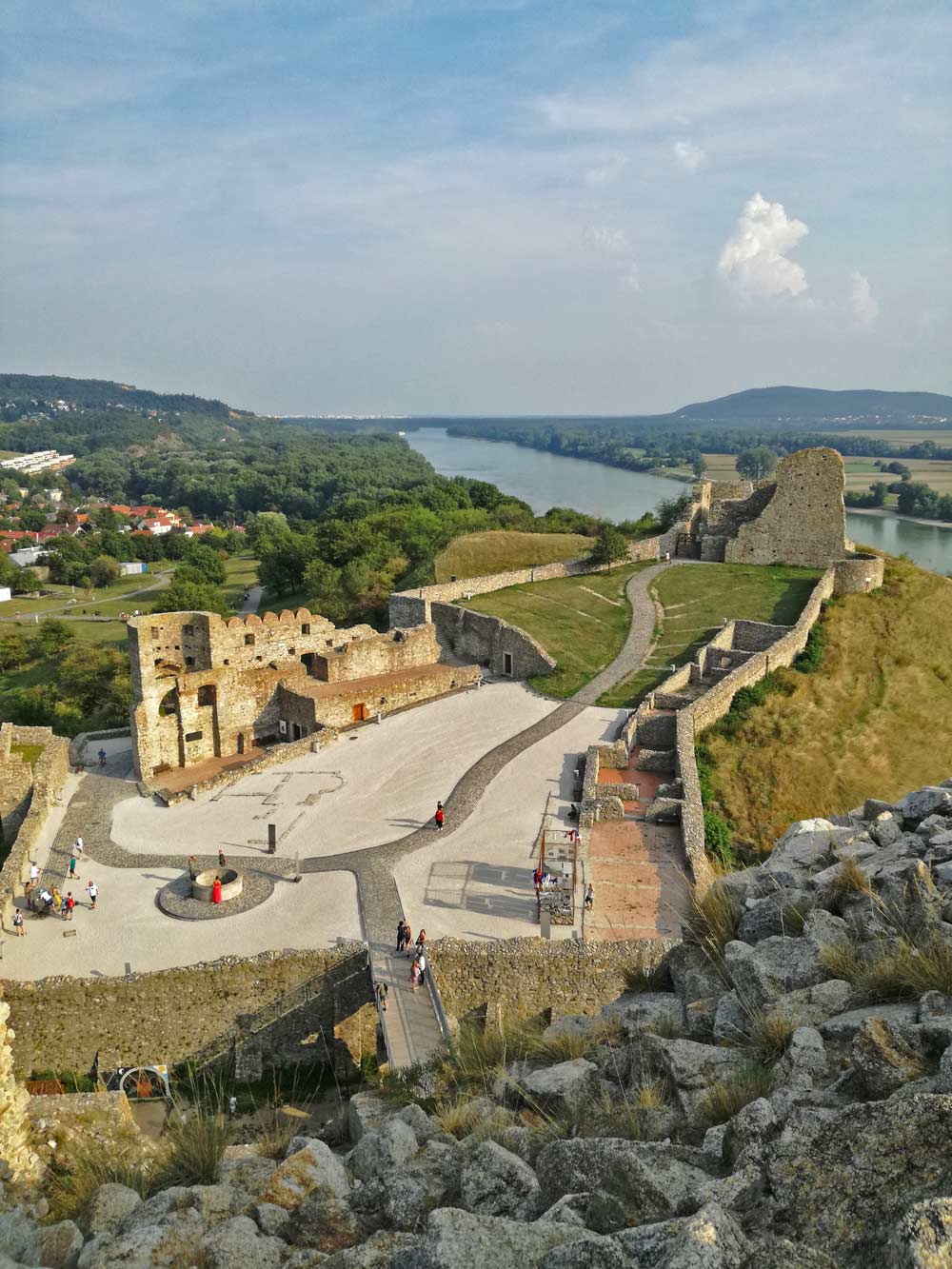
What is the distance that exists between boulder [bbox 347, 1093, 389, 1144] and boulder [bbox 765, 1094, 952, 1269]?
3815 mm

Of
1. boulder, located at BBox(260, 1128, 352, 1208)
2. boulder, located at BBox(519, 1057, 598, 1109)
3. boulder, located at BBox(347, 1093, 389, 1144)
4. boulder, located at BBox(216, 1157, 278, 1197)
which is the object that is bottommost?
boulder, located at BBox(347, 1093, 389, 1144)

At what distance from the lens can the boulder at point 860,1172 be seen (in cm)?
312

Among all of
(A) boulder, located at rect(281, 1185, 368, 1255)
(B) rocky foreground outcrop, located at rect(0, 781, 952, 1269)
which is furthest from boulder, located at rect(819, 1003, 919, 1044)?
(A) boulder, located at rect(281, 1185, 368, 1255)

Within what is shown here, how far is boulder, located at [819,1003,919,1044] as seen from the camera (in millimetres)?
4703

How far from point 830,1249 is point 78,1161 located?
4.80m

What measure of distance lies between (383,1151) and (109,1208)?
154cm

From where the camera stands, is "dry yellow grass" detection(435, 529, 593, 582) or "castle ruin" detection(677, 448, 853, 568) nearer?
"castle ruin" detection(677, 448, 853, 568)

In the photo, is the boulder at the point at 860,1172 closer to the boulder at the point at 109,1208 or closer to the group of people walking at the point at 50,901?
the boulder at the point at 109,1208

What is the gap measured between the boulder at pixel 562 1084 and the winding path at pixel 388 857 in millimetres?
4333

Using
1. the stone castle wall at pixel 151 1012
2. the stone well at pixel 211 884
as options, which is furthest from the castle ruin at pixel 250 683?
the stone castle wall at pixel 151 1012

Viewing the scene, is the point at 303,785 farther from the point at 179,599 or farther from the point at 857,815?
the point at 179,599

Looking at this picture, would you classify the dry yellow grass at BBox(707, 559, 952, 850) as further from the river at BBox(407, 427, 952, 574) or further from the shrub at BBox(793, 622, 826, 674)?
the river at BBox(407, 427, 952, 574)

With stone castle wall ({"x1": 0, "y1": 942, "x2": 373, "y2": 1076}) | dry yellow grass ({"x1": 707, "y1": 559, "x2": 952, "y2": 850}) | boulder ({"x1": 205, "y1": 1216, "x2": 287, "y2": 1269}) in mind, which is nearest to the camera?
boulder ({"x1": 205, "y1": 1216, "x2": 287, "y2": 1269})

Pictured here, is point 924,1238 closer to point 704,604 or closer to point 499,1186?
point 499,1186
